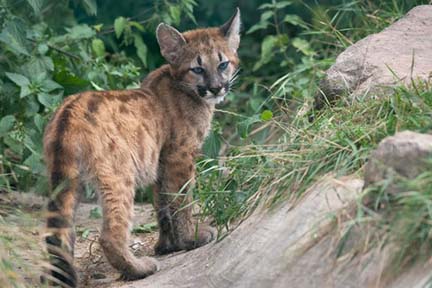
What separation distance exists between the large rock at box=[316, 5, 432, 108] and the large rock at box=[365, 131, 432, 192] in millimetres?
1597

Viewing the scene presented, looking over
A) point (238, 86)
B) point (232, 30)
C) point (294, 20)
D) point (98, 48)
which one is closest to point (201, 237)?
point (232, 30)

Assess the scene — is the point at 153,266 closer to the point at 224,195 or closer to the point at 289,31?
the point at 224,195

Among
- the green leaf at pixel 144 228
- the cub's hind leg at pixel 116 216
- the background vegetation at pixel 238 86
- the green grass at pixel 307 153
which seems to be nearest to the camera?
the green grass at pixel 307 153

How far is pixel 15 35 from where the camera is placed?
8.95m

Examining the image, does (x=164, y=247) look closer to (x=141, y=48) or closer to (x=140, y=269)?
(x=140, y=269)

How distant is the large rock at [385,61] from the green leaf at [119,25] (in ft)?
9.53

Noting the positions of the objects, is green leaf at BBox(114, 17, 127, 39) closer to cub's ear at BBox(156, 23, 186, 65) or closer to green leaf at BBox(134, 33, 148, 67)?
green leaf at BBox(134, 33, 148, 67)

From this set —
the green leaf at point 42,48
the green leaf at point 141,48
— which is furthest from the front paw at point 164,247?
the green leaf at point 141,48

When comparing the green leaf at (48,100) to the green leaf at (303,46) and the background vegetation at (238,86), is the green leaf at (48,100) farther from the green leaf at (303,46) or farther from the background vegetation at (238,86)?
the green leaf at (303,46)

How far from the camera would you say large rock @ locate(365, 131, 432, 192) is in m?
5.57

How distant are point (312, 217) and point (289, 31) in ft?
21.2

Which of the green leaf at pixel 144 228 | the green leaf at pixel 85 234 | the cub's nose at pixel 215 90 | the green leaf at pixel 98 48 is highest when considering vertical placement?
the green leaf at pixel 98 48

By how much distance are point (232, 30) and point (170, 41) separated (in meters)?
0.50

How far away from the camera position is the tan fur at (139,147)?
6797 mm
